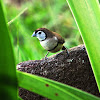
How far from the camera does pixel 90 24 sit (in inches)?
38.3

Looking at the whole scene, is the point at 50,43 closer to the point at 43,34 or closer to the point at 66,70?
the point at 43,34

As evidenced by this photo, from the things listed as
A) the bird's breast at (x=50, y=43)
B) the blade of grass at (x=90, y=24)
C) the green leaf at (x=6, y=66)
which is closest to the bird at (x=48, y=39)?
the bird's breast at (x=50, y=43)

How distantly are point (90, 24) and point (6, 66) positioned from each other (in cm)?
57

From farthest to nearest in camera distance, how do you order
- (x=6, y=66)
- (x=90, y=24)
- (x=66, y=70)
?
(x=66, y=70), (x=90, y=24), (x=6, y=66)

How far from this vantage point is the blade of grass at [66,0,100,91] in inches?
37.7

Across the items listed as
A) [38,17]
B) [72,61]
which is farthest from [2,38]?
[38,17]

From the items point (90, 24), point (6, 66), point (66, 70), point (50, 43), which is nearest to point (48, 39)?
point (50, 43)

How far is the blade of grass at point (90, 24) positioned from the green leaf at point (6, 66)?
51 cm

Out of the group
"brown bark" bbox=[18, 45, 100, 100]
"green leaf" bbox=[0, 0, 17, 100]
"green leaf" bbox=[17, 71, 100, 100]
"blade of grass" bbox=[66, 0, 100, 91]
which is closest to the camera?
"green leaf" bbox=[0, 0, 17, 100]

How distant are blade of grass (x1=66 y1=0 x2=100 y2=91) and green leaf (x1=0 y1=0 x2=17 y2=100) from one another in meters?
0.51

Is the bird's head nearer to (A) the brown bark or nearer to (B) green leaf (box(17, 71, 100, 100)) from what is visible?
(A) the brown bark

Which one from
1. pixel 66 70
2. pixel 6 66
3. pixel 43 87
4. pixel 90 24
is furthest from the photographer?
pixel 66 70

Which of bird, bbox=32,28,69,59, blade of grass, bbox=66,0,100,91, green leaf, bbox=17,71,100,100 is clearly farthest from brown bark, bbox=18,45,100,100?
green leaf, bbox=17,71,100,100

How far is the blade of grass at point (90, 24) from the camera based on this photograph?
96cm
